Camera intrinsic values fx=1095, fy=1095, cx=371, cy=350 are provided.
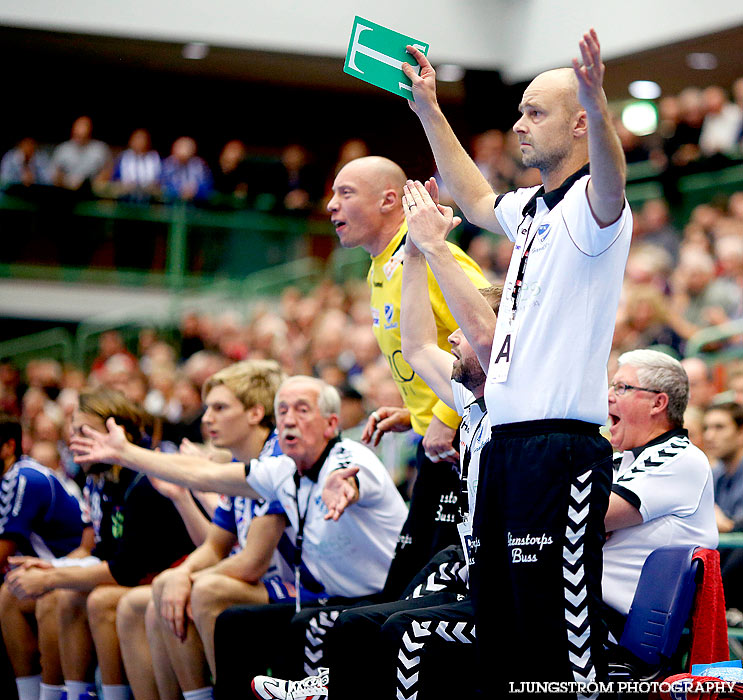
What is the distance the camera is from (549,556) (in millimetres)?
2695

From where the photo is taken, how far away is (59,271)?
13383mm

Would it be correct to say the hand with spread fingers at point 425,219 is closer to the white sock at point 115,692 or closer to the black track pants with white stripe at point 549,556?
the black track pants with white stripe at point 549,556

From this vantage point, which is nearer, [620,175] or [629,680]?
[620,175]

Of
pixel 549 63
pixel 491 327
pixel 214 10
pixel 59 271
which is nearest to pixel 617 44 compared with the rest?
pixel 549 63

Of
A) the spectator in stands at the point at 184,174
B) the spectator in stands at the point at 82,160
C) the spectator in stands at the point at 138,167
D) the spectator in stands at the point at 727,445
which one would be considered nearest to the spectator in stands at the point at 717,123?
the spectator in stands at the point at 727,445

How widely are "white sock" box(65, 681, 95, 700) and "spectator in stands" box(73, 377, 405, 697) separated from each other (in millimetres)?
1122

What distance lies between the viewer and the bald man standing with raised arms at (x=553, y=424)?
2691 mm

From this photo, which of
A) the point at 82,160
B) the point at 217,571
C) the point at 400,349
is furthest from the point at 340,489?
the point at 82,160

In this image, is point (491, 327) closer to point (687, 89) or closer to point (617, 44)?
point (617, 44)

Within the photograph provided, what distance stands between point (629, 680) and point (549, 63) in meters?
11.3

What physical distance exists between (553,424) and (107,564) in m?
2.97

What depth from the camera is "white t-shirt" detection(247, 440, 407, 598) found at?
4391 mm

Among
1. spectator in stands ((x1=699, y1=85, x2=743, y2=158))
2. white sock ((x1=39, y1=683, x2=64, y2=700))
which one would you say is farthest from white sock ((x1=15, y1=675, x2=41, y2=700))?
spectator in stands ((x1=699, y1=85, x2=743, y2=158))

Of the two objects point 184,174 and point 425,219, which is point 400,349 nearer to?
point 425,219
